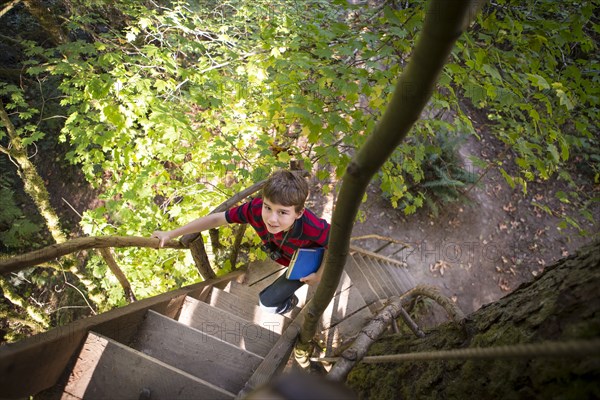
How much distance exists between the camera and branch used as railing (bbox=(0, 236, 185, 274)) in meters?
1.43

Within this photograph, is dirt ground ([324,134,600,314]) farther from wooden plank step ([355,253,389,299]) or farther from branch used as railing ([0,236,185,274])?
branch used as railing ([0,236,185,274])

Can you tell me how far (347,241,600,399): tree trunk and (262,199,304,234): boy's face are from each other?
116 centimetres

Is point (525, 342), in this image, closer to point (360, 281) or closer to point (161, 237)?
point (161, 237)

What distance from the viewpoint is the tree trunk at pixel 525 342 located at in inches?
36.9

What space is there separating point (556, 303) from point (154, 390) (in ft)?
6.20

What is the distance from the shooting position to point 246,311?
3.60 m

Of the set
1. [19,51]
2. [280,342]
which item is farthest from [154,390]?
[19,51]

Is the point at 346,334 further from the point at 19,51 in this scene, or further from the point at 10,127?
the point at 19,51

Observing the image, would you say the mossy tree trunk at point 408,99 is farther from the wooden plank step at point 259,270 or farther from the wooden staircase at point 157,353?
the wooden plank step at point 259,270

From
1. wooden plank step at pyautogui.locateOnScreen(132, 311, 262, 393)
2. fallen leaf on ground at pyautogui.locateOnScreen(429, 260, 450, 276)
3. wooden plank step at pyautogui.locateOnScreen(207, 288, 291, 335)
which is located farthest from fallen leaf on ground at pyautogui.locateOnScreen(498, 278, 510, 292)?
wooden plank step at pyautogui.locateOnScreen(132, 311, 262, 393)

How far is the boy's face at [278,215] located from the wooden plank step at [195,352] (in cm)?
89

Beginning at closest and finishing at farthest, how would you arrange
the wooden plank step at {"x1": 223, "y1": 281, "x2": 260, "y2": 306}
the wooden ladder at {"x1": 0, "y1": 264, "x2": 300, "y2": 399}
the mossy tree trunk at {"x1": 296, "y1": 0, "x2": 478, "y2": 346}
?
the mossy tree trunk at {"x1": 296, "y1": 0, "x2": 478, "y2": 346} → the wooden ladder at {"x1": 0, "y1": 264, "x2": 300, "y2": 399} → the wooden plank step at {"x1": 223, "y1": 281, "x2": 260, "y2": 306}

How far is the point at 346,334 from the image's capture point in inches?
148

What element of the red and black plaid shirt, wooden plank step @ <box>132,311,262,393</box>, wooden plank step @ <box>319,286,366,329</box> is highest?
the red and black plaid shirt
